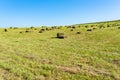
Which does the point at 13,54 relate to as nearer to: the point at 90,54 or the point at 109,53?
the point at 90,54

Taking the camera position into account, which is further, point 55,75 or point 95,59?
point 95,59

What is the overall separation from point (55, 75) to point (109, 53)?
10087mm

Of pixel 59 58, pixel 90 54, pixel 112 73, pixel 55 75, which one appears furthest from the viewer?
pixel 90 54

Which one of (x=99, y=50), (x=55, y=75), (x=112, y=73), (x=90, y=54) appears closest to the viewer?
(x=55, y=75)

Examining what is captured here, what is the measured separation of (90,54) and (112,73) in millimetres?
5752

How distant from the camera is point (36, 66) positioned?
64.2 ft

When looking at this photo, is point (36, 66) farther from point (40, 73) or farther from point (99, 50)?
point (99, 50)

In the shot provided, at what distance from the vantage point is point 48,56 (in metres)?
23.0

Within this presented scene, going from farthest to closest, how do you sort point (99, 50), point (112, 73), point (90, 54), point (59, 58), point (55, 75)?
point (99, 50)
point (90, 54)
point (59, 58)
point (112, 73)
point (55, 75)

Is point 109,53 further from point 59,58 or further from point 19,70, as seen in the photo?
point 19,70

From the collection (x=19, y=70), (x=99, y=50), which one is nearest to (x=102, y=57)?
(x=99, y=50)

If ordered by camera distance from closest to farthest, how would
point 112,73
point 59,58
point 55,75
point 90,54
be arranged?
point 55,75, point 112,73, point 59,58, point 90,54

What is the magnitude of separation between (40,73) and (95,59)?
7.51m

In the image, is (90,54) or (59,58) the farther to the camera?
(90,54)
